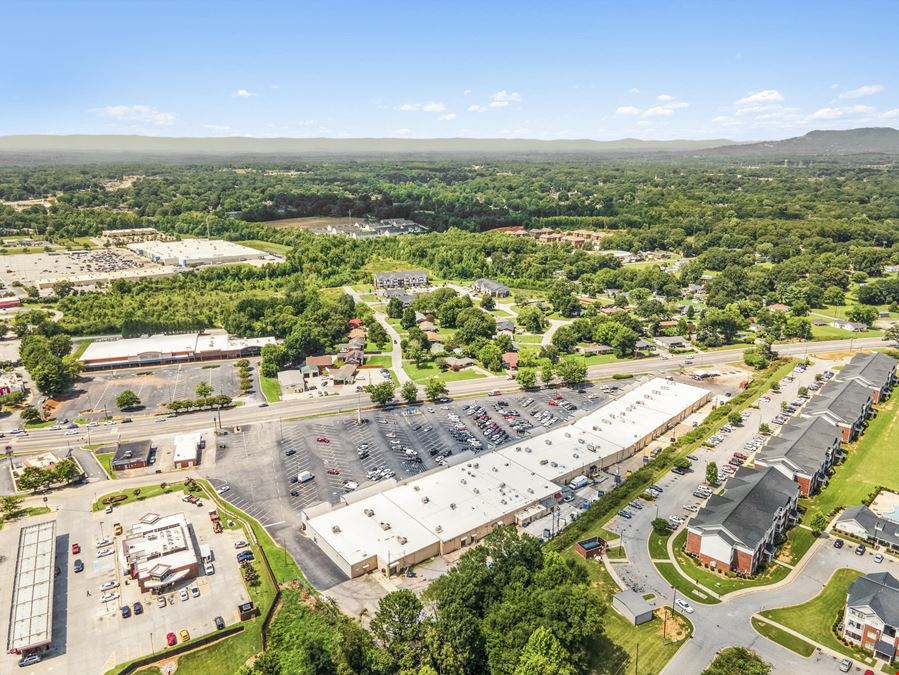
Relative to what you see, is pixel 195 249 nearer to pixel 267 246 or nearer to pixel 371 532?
pixel 267 246

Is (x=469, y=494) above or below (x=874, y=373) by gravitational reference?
below

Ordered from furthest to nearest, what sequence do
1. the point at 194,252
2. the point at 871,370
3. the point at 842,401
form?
the point at 194,252
the point at 871,370
the point at 842,401

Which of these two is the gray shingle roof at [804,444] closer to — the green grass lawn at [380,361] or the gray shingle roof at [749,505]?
the gray shingle roof at [749,505]

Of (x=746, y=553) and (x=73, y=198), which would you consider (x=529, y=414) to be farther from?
(x=73, y=198)

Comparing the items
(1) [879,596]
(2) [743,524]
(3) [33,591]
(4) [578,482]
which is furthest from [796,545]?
(3) [33,591]

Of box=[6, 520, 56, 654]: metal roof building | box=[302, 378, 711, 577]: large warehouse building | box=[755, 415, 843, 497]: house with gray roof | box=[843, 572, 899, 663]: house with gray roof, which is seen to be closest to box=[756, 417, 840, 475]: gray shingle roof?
box=[755, 415, 843, 497]: house with gray roof

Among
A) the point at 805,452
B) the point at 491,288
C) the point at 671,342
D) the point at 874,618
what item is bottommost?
the point at 671,342

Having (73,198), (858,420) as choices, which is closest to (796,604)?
(858,420)
